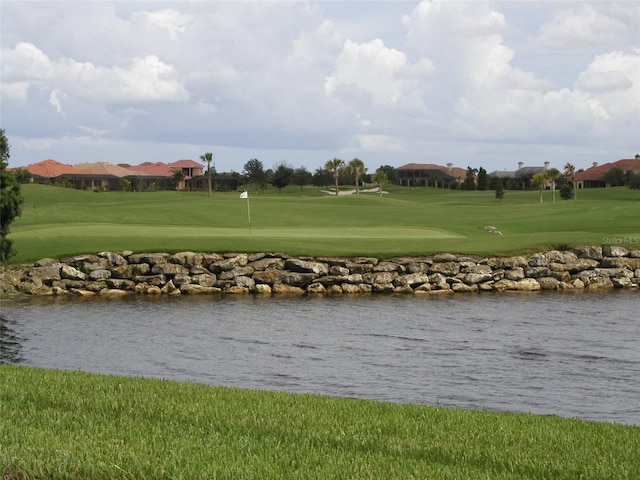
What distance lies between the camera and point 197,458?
26.5 feet

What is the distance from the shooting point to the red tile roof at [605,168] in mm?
150250

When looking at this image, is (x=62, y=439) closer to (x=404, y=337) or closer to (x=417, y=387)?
(x=417, y=387)

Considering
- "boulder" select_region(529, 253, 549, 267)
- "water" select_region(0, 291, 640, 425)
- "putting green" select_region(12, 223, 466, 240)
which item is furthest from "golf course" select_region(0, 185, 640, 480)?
"putting green" select_region(12, 223, 466, 240)

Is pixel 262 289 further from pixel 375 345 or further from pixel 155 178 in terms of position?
pixel 155 178

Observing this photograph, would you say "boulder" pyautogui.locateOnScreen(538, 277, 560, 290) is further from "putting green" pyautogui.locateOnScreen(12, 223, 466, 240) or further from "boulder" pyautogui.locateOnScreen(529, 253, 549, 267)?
"putting green" pyautogui.locateOnScreen(12, 223, 466, 240)

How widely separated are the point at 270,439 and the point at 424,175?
16890 centimetres

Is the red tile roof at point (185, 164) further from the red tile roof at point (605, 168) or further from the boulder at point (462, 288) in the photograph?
the boulder at point (462, 288)

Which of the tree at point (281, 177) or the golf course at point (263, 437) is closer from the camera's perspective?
the golf course at point (263, 437)

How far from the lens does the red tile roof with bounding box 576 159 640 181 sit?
Answer: 5915 inches

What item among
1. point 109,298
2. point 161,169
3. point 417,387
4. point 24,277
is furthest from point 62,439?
point 161,169

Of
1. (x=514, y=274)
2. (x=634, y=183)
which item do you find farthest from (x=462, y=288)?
(x=634, y=183)

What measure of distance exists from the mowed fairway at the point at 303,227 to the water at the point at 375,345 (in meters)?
5.31

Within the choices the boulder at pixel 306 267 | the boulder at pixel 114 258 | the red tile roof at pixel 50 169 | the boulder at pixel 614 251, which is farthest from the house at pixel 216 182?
the boulder at pixel 306 267

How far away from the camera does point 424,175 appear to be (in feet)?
577
